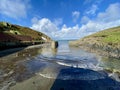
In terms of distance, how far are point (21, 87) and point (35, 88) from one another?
0.87 meters

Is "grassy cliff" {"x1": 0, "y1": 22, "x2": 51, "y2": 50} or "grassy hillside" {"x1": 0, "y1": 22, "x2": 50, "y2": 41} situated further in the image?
"grassy hillside" {"x1": 0, "y1": 22, "x2": 50, "y2": 41}

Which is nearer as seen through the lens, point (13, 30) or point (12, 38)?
point (12, 38)

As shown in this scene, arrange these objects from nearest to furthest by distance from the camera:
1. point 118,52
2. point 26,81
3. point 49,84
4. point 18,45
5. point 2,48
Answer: point 49,84 < point 26,81 < point 118,52 < point 2,48 < point 18,45

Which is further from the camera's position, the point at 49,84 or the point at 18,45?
the point at 18,45

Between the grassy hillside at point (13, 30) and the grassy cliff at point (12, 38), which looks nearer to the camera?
the grassy cliff at point (12, 38)

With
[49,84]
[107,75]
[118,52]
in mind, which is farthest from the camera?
[118,52]

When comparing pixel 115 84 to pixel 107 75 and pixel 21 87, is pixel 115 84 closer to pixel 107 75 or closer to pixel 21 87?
pixel 107 75

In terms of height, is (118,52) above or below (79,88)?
above

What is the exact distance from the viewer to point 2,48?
91.9ft

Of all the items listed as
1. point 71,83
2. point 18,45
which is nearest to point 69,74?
point 71,83

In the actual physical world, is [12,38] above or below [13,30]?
below

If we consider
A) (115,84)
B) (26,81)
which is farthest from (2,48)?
(115,84)

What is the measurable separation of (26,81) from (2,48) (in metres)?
22.0

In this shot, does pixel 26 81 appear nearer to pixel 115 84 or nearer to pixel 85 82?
pixel 85 82
